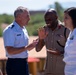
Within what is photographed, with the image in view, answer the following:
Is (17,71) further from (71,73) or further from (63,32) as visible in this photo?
(71,73)

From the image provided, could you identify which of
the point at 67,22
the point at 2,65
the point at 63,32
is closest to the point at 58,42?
the point at 63,32

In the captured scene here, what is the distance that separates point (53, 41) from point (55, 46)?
70 millimetres

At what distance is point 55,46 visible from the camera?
5719 mm

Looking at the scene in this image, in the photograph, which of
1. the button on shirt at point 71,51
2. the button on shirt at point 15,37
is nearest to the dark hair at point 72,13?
the button on shirt at point 71,51

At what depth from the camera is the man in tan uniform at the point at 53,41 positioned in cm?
565

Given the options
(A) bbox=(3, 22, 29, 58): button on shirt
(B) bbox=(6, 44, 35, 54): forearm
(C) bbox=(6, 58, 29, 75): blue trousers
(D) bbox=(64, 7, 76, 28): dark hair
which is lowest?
(C) bbox=(6, 58, 29, 75): blue trousers

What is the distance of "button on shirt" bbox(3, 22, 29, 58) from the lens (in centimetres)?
562

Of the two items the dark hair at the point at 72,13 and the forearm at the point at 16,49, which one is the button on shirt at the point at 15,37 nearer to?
the forearm at the point at 16,49

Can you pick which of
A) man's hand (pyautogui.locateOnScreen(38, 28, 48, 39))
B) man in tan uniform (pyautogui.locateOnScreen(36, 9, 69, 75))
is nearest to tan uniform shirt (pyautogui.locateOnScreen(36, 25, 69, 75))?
man in tan uniform (pyautogui.locateOnScreen(36, 9, 69, 75))

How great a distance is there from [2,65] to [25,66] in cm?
276

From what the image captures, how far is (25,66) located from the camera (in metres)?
5.86

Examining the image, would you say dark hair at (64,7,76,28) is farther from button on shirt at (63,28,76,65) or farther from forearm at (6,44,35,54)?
forearm at (6,44,35,54)

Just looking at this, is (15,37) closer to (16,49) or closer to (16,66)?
(16,49)

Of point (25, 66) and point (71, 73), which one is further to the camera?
point (25, 66)
